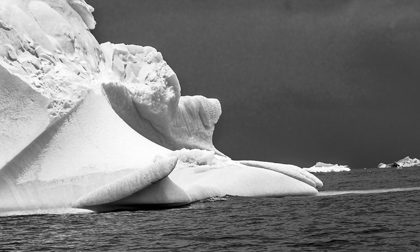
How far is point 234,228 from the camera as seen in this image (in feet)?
35.7

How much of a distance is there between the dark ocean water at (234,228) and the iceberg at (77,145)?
1138 millimetres

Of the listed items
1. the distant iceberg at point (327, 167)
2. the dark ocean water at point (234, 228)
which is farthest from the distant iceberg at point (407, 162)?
the dark ocean water at point (234, 228)

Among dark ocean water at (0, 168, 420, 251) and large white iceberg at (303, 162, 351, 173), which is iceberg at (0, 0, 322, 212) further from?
large white iceberg at (303, 162, 351, 173)

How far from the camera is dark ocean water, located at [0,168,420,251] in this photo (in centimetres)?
905

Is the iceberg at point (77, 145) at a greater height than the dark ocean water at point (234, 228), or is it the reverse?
the iceberg at point (77, 145)

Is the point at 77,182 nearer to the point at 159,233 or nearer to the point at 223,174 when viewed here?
the point at 223,174

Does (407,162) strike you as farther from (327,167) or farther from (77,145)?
(77,145)

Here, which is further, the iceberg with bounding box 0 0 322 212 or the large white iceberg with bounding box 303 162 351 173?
the large white iceberg with bounding box 303 162 351 173

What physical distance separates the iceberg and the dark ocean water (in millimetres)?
1138

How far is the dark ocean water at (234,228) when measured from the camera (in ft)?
29.7

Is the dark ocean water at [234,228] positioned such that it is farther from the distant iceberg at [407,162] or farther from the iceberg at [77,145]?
the distant iceberg at [407,162]

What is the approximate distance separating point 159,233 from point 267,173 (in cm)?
888

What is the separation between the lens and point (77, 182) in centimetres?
1695

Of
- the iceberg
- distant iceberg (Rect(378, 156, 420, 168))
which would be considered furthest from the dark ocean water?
distant iceberg (Rect(378, 156, 420, 168))
